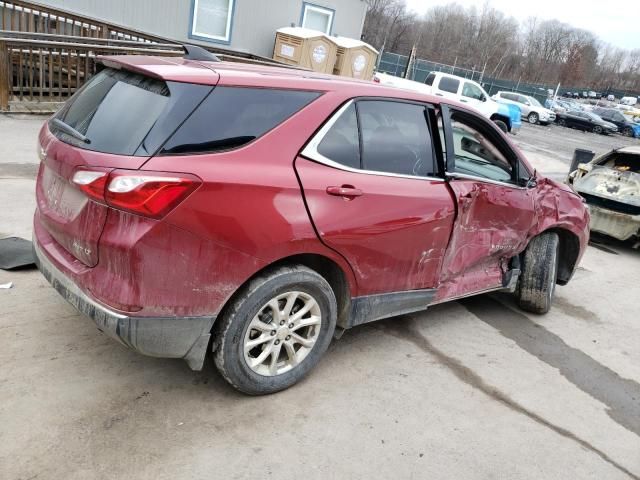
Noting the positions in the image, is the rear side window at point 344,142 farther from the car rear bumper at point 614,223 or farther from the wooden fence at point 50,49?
the wooden fence at point 50,49

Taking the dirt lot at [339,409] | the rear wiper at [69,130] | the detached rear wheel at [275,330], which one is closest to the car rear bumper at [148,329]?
the detached rear wheel at [275,330]

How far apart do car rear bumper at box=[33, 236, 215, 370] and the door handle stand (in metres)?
0.92

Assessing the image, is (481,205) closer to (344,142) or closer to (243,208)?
(344,142)

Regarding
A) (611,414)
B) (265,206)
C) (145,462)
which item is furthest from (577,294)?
(145,462)

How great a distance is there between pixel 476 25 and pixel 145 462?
346 ft

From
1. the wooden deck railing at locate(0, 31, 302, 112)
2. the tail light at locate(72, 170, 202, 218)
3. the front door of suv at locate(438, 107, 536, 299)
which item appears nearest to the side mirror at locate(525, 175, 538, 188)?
the front door of suv at locate(438, 107, 536, 299)

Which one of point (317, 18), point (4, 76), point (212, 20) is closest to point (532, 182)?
point (4, 76)

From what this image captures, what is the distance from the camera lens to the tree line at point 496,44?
244 ft

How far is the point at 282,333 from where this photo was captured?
309 cm

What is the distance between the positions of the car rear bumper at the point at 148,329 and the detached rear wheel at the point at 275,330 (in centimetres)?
14

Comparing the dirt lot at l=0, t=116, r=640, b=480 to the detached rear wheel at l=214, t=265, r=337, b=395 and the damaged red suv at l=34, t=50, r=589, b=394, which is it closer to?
the detached rear wheel at l=214, t=265, r=337, b=395

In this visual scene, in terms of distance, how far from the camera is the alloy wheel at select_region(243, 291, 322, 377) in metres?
3.00

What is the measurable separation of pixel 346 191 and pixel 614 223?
6.01 metres

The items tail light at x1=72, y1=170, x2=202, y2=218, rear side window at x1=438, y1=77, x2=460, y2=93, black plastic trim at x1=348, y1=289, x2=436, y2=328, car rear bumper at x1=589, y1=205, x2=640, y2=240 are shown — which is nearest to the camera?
tail light at x1=72, y1=170, x2=202, y2=218
